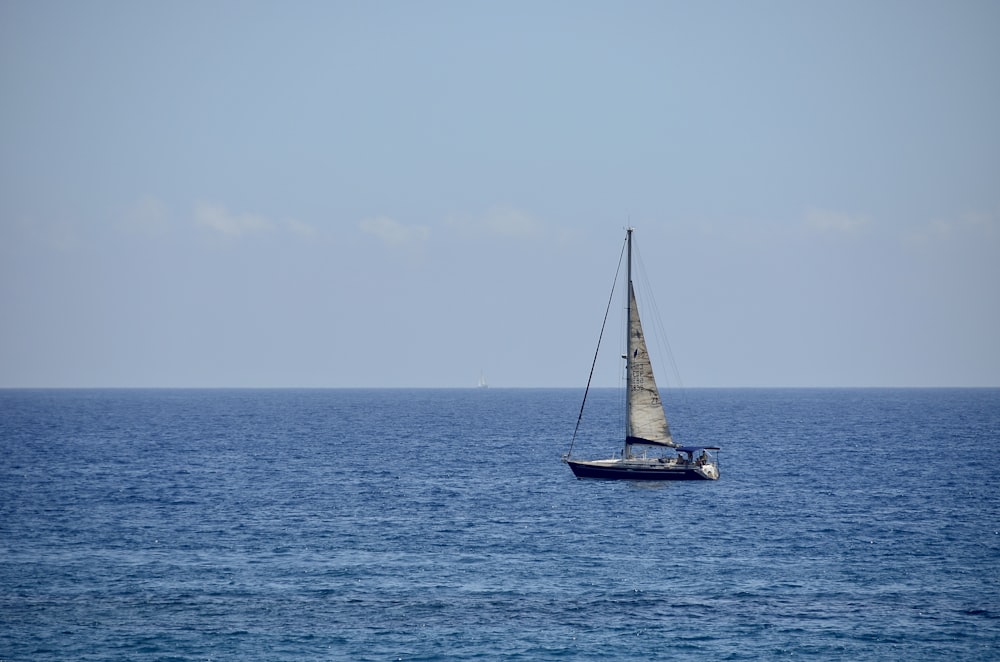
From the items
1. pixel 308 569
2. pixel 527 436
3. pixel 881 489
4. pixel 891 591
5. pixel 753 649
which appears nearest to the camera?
pixel 753 649

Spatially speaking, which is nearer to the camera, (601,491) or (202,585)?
(202,585)

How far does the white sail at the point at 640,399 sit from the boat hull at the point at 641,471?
2.00 metres

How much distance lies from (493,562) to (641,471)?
33328mm

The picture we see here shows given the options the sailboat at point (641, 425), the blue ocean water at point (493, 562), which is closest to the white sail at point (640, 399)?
the sailboat at point (641, 425)

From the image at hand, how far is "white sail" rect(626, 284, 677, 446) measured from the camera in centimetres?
9131

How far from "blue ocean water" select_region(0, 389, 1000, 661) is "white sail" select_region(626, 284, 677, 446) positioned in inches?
178

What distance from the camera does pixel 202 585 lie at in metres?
53.8

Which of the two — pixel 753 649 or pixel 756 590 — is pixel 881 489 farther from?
pixel 753 649

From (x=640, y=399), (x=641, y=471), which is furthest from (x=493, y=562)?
(x=640, y=399)

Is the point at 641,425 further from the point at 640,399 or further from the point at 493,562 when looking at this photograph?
the point at 493,562

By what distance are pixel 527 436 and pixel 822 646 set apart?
390 ft

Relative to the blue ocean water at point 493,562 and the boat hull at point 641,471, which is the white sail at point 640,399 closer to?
the boat hull at point 641,471

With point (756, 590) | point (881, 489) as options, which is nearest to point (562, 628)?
point (756, 590)

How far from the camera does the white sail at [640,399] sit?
9131 centimetres
